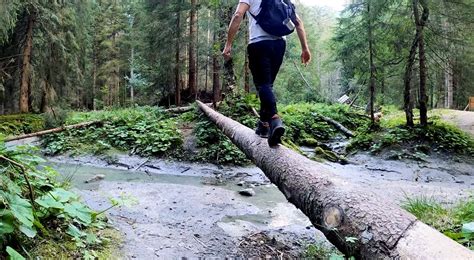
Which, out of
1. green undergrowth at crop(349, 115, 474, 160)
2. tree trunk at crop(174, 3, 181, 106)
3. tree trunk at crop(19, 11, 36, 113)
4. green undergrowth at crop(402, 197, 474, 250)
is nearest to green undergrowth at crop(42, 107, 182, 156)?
tree trunk at crop(19, 11, 36, 113)

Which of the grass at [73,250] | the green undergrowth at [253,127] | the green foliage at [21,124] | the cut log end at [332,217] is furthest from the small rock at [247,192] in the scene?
the green foliage at [21,124]

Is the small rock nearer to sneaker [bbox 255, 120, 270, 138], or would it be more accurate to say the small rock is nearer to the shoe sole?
sneaker [bbox 255, 120, 270, 138]

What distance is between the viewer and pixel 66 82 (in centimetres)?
1688

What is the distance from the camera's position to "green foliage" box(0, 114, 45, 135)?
11.2 metres

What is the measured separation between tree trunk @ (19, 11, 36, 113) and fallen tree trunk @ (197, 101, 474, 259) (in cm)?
1387

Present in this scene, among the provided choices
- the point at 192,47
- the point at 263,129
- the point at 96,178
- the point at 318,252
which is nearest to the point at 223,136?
the point at 96,178

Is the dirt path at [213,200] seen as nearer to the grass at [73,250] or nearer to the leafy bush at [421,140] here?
the grass at [73,250]

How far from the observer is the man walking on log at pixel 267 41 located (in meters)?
3.92

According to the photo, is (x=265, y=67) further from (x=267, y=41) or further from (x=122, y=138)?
(x=122, y=138)

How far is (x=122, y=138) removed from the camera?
1060 cm

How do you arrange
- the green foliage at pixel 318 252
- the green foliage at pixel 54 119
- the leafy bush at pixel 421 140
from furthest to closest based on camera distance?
the green foliage at pixel 54 119 < the leafy bush at pixel 421 140 < the green foliage at pixel 318 252

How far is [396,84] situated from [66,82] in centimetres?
1909

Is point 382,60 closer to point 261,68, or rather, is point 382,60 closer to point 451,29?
point 451,29

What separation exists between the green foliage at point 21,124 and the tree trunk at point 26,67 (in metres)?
2.35
